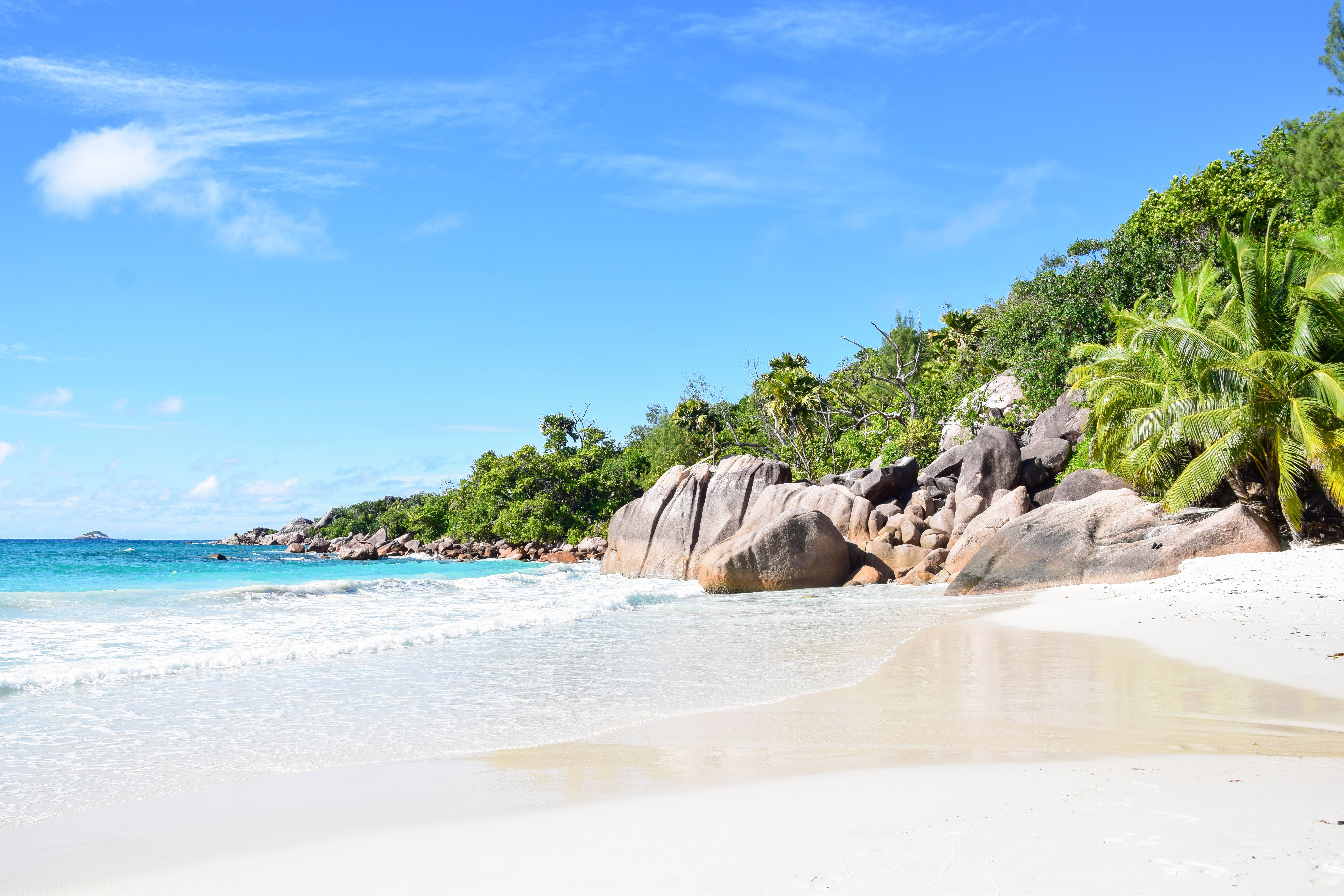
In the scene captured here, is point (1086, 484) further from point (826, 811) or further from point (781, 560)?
point (826, 811)

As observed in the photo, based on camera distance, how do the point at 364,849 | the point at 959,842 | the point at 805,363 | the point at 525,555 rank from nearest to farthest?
the point at 959,842, the point at 364,849, the point at 805,363, the point at 525,555

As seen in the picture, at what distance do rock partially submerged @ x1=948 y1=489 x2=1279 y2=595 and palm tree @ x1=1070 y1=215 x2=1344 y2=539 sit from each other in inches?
20.5

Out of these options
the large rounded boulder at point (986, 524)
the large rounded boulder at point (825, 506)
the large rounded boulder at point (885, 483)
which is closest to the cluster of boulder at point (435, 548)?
the large rounded boulder at point (825, 506)

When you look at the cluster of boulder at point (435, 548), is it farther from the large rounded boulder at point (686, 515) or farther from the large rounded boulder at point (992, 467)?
the large rounded boulder at point (992, 467)

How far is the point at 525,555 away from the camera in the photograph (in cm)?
4816

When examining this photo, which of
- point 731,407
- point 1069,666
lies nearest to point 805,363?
point 731,407

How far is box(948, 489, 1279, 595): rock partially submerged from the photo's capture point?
1441cm

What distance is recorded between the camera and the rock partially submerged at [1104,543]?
1441 centimetres

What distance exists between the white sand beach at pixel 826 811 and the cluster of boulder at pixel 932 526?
9068 millimetres

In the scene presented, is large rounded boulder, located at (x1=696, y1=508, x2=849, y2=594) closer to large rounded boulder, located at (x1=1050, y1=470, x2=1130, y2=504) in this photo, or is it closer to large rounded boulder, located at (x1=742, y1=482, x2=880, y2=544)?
large rounded boulder, located at (x1=742, y1=482, x2=880, y2=544)

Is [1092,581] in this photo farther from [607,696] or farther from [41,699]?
[41,699]

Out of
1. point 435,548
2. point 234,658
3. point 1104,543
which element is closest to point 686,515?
point 1104,543

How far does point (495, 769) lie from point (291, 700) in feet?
10.9

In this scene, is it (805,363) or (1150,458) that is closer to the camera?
(1150,458)
